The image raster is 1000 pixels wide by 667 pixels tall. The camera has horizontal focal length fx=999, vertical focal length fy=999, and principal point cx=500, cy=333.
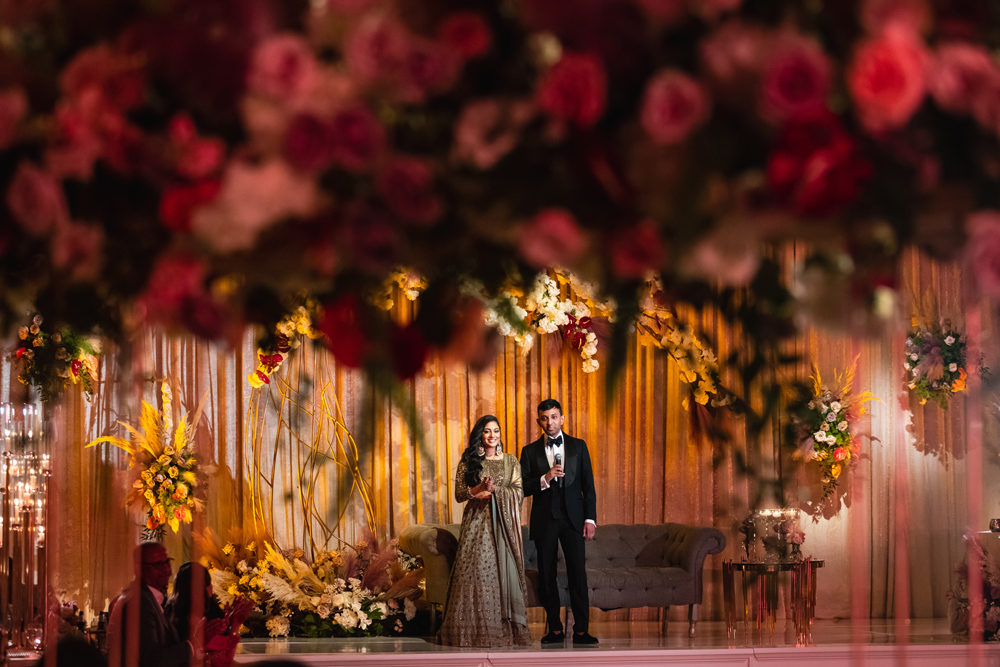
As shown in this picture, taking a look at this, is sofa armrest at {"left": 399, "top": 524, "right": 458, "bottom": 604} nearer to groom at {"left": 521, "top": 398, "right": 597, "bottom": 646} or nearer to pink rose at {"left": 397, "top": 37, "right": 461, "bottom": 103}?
groom at {"left": 521, "top": 398, "right": 597, "bottom": 646}

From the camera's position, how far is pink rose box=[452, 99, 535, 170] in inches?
29.2

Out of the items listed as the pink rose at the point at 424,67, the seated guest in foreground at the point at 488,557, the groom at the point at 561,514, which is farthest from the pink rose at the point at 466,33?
the groom at the point at 561,514

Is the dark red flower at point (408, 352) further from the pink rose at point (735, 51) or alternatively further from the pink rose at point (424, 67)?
the pink rose at point (735, 51)

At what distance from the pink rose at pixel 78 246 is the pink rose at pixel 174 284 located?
0.22 feet

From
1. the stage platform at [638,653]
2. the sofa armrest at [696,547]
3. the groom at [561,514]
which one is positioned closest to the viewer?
the stage platform at [638,653]

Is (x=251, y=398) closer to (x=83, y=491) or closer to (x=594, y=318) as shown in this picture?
(x=83, y=491)

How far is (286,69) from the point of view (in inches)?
28.6

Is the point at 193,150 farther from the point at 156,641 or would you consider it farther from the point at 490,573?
the point at 490,573

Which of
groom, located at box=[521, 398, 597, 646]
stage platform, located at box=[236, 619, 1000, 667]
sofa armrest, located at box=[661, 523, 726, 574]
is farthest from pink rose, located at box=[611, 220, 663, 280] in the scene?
sofa armrest, located at box=[661, 523, 726, 574]

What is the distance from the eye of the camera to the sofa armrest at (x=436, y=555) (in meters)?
5.89

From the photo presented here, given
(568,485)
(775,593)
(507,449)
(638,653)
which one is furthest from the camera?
(507,449)

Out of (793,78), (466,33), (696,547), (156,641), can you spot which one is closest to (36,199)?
(466,33)

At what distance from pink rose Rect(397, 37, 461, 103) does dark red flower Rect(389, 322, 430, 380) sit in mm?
199

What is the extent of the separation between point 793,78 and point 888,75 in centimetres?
7
